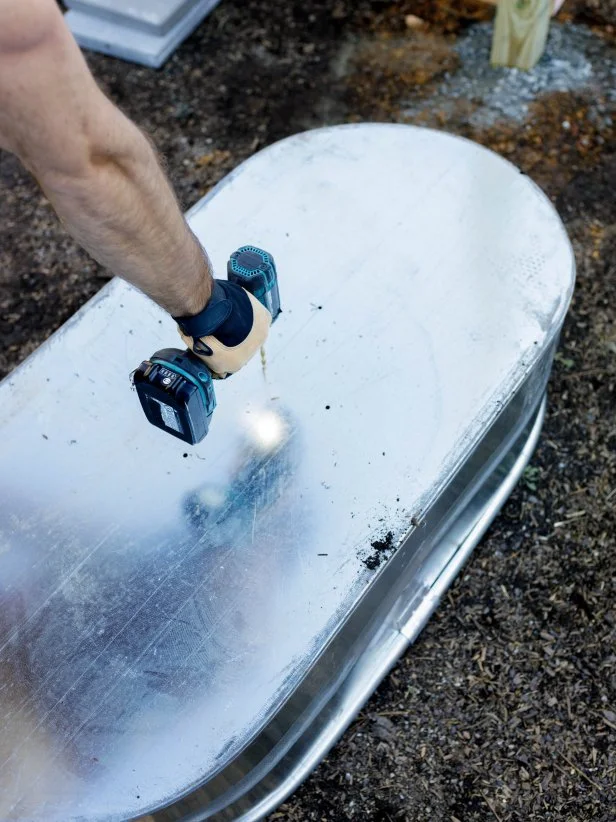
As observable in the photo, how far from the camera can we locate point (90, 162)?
1.21 metres

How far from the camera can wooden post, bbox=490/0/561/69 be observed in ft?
9.68

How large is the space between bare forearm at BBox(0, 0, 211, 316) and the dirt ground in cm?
124

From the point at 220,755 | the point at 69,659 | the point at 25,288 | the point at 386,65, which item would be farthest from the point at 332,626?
the point at 386,65

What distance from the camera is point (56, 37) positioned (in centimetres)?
110

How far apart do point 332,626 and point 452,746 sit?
675 millimetres

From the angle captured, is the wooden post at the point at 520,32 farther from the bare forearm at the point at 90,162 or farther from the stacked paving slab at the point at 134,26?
the bare forearm at the point at 90,162

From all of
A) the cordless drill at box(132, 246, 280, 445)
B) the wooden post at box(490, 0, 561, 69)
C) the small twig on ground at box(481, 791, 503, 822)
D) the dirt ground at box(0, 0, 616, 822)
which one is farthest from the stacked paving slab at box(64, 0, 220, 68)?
the small twig on ground at box(481, 791, 503, 822)

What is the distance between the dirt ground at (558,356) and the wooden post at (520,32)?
6cm

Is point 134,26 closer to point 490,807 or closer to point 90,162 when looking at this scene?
point 90,162

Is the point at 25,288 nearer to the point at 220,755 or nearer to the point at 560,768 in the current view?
the point at 220,755

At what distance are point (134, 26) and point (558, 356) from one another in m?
2.21

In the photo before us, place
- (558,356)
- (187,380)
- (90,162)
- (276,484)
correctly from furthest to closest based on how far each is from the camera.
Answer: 1. (558,356)
2. (276,484)
3. (187,380)
4. (90,162)

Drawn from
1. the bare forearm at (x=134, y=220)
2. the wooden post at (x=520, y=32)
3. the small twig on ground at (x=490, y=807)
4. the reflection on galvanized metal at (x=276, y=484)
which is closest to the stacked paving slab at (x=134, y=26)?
the wooden post at (x=520, y=32)

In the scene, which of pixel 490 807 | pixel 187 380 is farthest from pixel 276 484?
pixel 490 807
